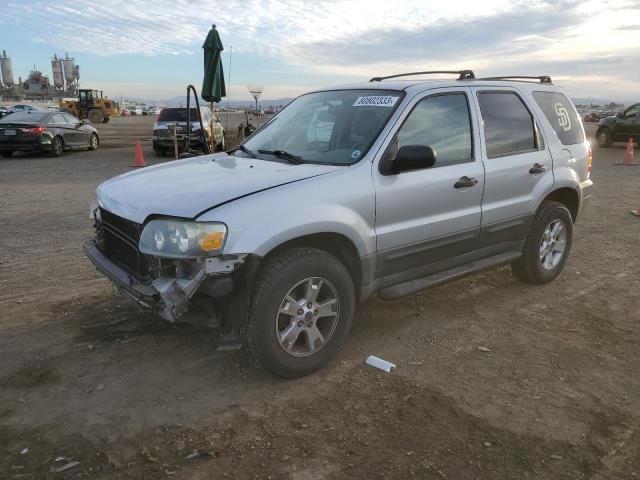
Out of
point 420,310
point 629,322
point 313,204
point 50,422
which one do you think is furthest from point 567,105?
point 50,422

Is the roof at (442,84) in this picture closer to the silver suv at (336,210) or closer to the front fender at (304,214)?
the silver suv at (336,210)

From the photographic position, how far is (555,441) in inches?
109

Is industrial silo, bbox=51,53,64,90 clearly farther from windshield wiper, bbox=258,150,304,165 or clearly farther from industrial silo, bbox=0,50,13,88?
windshield wiper, bbox=258,150,304,165

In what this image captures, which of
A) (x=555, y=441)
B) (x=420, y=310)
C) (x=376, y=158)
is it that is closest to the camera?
(x=555, y=441)

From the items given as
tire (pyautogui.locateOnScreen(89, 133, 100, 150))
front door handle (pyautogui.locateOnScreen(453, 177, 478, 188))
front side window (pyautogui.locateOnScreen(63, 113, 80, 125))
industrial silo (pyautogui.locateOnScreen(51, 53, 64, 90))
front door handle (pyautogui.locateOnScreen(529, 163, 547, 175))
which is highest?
industrial silo (pyautogui.locateOnScreen(51, 53, 64, 90))

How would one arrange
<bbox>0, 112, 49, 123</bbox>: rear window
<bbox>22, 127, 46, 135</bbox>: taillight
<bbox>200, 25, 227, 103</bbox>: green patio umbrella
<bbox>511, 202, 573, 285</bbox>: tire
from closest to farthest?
<bbox>511, 202, 573, 285</bbox>: tire, <bbox>200, 25, 227, 103</bbox>: green patio umbrella, <bbox>22, 127, 46, 135</bbox>: taillight, <bbox>0, 112, 49, 123</bbox>: rear window

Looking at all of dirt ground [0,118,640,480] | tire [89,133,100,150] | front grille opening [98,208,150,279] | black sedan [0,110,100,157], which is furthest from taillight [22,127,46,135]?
front grille opening [98,208,150,279]

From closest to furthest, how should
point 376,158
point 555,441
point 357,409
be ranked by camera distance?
point 555,441 → point 357,409 → point 376,158

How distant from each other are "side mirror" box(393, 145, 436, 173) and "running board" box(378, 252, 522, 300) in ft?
2.87

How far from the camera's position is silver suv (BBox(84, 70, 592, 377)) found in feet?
9.87

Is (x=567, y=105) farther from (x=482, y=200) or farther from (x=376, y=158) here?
(x=376, y=158)

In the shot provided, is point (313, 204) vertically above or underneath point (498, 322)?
above

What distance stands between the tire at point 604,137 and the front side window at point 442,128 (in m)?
19.8

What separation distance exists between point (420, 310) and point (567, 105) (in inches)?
101
